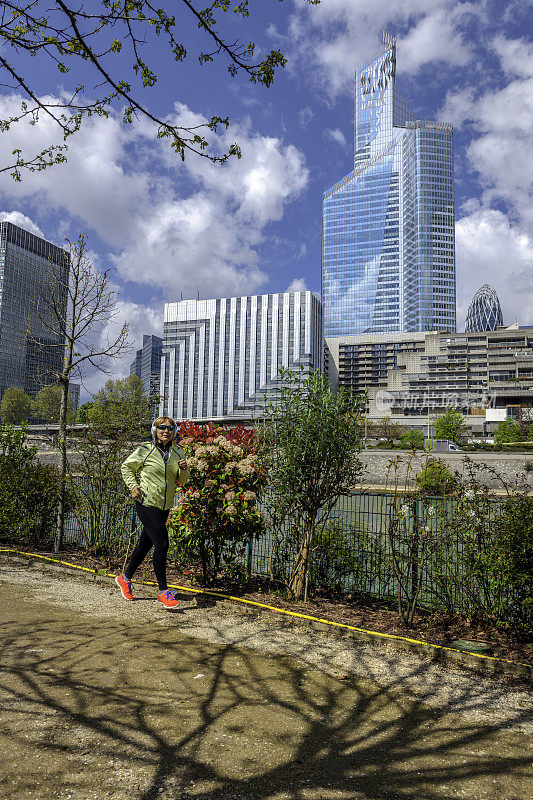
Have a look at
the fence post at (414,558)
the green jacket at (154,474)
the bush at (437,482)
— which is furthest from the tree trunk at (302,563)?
the green jacket at (154,474)

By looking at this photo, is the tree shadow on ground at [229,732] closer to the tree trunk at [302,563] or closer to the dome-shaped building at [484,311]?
the tree trunk at [302,563]

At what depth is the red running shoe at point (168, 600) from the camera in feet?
17.6

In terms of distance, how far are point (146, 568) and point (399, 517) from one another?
13.3 feet

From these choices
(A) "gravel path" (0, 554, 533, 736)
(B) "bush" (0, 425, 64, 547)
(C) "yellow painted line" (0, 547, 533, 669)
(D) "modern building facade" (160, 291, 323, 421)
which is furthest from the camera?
(D) "modern building facade" (160, 291, 323, 421)

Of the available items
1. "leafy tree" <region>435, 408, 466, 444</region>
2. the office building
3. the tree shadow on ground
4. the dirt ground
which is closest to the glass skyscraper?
the office building

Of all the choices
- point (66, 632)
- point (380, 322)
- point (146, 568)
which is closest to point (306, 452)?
point (66, 632)

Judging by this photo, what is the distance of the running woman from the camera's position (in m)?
5.39

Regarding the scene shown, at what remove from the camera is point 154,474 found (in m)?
5.44

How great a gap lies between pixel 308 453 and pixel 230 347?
14374 cm

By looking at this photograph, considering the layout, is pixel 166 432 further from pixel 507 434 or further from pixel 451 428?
Result: pixel 451 428

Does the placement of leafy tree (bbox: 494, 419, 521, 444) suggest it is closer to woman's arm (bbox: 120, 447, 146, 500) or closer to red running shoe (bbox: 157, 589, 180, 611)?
red running shoe (bbox: 157, 589, 180, 611)

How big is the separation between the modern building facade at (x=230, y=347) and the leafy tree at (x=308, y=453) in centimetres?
13206

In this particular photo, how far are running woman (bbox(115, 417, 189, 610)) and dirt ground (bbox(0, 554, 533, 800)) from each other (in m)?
0.71

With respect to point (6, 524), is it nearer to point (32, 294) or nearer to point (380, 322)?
point (32, 294)
